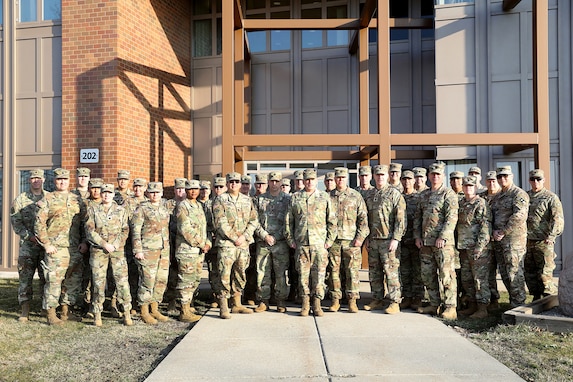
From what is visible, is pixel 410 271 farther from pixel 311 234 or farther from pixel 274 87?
pixel 274 87

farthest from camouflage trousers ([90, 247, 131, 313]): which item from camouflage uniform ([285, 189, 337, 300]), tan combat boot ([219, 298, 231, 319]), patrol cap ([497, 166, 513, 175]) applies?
patrol cap ([497, 166, 513, 175])

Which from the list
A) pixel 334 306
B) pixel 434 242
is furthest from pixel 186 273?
pixel 434 242

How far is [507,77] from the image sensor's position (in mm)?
9656

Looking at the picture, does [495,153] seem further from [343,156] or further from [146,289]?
[146,289]

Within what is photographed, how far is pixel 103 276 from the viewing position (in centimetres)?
598

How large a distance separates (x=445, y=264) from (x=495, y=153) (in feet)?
15.2

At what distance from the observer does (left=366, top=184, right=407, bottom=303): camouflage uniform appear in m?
6.23

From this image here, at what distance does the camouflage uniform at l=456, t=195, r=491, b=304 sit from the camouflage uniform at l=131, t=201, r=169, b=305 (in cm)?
394

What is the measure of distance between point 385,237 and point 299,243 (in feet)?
3.81

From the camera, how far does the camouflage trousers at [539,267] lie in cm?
642

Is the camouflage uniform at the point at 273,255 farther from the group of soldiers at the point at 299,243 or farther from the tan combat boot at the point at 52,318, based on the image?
the tan combat boot at the point at 52,318

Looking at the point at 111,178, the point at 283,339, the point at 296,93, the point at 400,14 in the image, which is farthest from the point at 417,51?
the point at 283,339

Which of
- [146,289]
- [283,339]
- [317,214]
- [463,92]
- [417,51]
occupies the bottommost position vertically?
[283,339]

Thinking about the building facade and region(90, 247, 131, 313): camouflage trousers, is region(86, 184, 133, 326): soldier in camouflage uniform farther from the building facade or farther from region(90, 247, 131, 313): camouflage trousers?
the building facade
